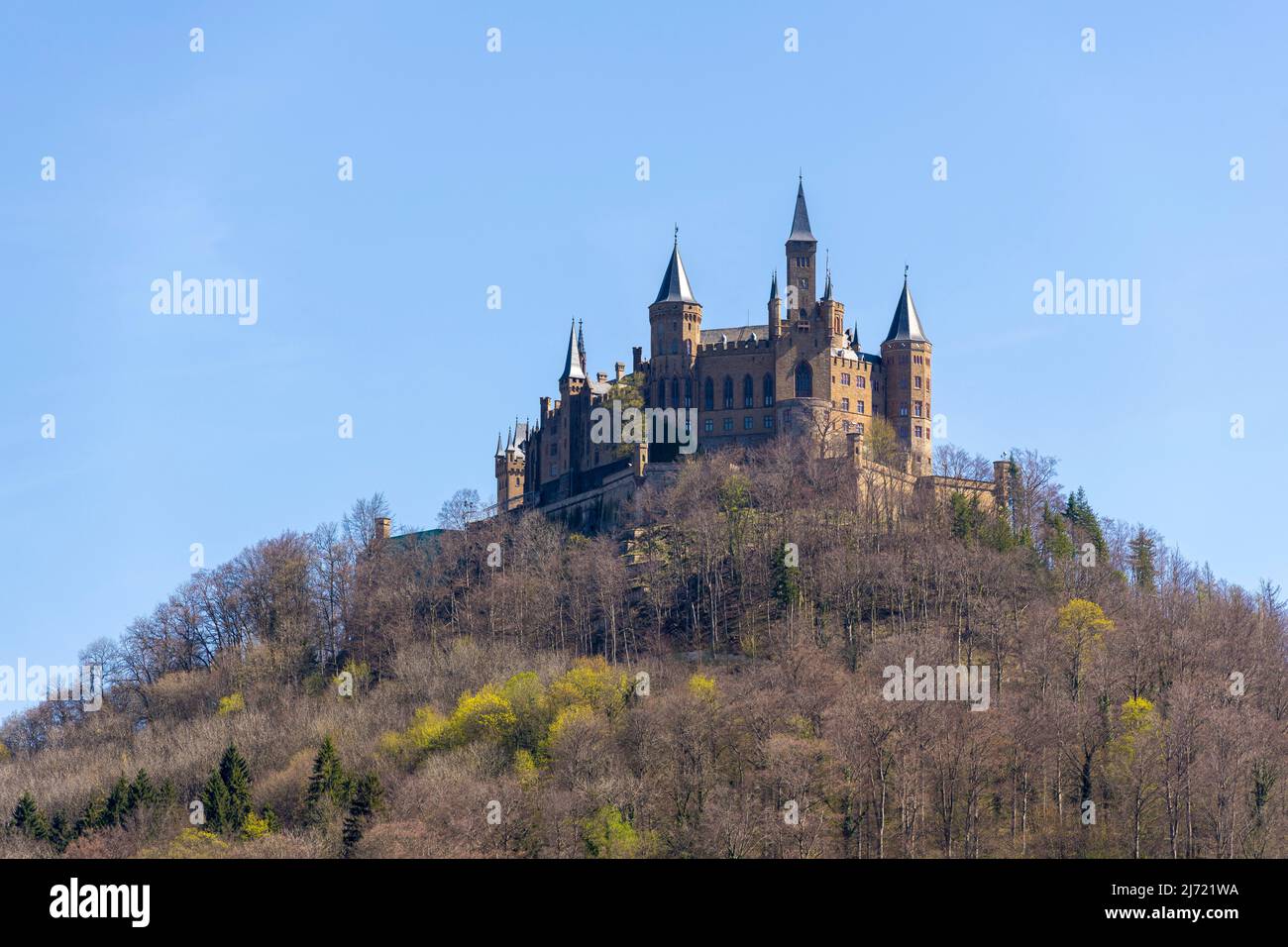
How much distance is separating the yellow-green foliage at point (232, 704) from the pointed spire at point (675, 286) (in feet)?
123

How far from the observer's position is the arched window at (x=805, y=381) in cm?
12662

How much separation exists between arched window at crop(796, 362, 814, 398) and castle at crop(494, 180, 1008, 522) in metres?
0.06

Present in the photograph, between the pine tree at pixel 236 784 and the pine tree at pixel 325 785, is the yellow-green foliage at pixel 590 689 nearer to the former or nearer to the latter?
the pine tree at pixel 325 785

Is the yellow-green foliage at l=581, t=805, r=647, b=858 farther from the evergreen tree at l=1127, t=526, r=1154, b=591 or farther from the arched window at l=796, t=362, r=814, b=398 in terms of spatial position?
the arched window at l=796, t=362, r=814, b=398

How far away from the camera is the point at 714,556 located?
11100 centimetres

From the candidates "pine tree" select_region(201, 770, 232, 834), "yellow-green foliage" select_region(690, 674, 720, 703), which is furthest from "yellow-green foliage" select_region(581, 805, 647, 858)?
"pine tree" select_region(201, 770, 232, 834)

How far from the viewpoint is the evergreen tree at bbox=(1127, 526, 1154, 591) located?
11581 cm

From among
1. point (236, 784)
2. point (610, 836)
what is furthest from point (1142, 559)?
point (236, 784)

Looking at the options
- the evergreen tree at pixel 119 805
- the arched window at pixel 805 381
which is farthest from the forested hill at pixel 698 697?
the arched window at pixel 805 381

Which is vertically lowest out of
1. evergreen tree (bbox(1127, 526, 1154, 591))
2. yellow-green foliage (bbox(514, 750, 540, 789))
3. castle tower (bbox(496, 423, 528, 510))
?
yellow-green foliage (bbox(514, 750, 540, 789))
